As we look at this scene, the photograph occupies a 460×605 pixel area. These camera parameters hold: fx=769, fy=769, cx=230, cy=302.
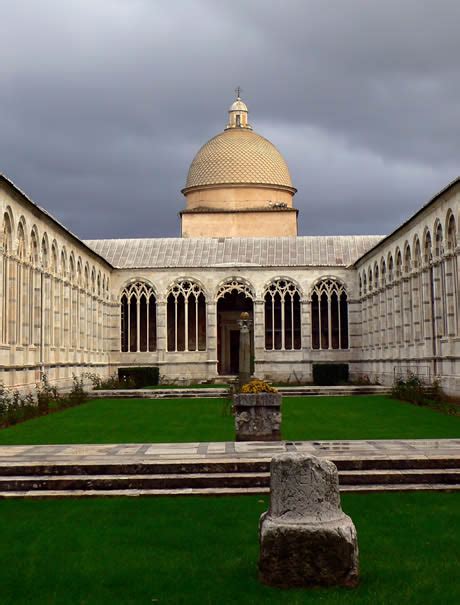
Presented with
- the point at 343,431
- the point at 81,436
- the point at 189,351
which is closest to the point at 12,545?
the point at 81,436

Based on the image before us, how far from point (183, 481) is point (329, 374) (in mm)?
27748

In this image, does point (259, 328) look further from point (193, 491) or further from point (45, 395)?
point (193, 491)

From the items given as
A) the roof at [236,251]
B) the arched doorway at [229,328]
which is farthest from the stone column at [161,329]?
the arched doorway at [229,328]

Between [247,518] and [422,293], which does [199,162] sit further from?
[247,518]

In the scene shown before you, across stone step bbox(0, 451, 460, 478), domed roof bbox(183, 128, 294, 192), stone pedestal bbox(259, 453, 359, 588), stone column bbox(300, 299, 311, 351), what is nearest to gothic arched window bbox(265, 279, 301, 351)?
stone column bbox(300, 299, 311, 351)

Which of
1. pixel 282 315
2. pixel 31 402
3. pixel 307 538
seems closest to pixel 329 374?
pixel 282 315

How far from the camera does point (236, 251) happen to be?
139 ft

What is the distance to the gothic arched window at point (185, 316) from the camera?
40938mm

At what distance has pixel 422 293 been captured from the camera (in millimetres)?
28109

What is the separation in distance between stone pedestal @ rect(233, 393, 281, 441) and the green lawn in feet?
2.50

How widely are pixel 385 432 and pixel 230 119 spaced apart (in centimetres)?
3944

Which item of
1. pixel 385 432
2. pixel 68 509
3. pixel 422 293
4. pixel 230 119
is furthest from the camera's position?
pixel 230 119

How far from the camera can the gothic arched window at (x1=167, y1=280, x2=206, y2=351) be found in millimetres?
40938

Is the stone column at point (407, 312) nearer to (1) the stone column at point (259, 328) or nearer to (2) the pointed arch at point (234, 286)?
(1) the stone column at point (259, 328)
